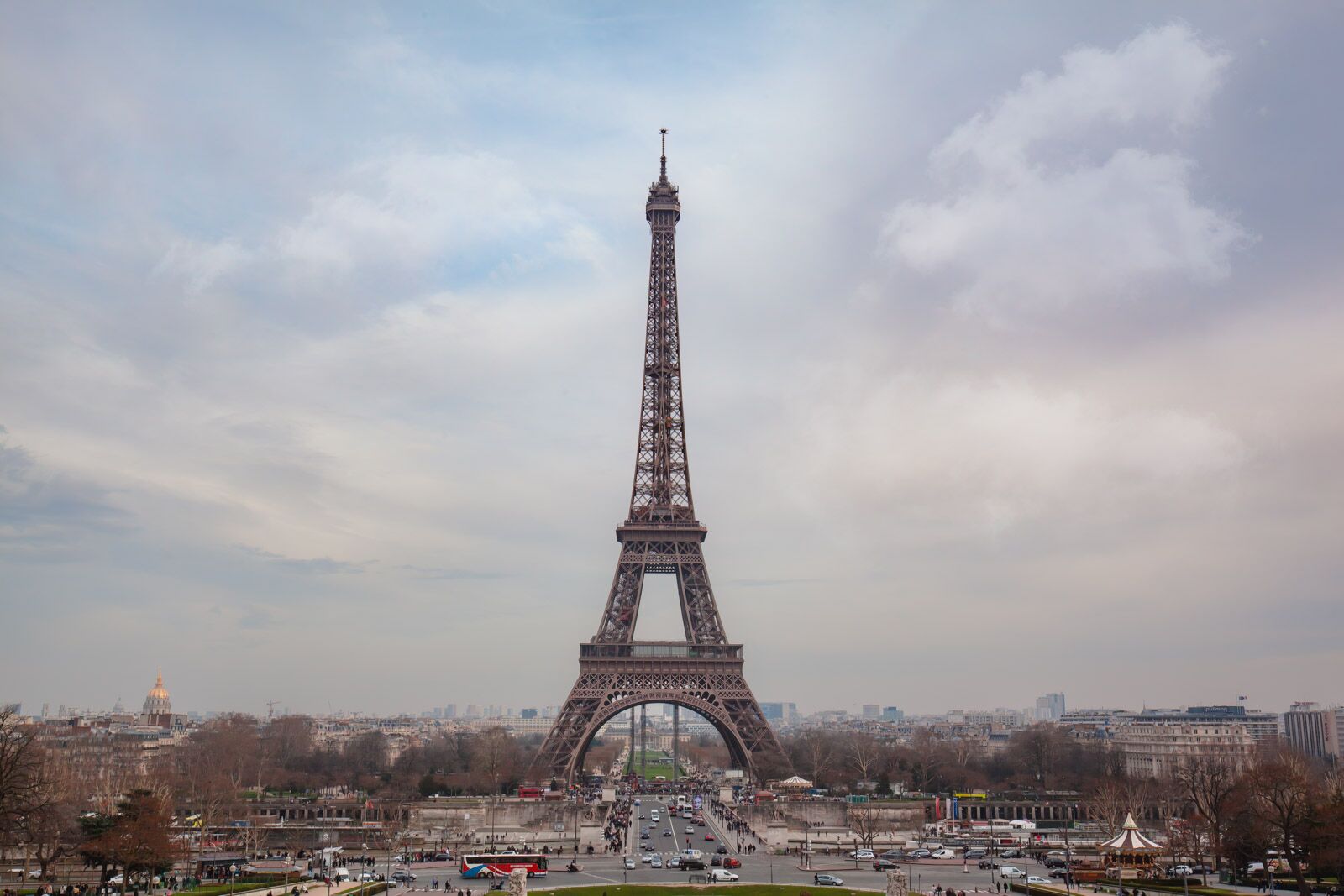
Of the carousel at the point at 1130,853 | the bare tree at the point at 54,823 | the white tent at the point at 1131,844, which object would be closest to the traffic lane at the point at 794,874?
the carousel at the point at 1130,853

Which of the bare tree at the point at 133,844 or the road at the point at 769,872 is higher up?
the bare tree at the point at 133,844

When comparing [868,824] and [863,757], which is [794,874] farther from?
[863,757]

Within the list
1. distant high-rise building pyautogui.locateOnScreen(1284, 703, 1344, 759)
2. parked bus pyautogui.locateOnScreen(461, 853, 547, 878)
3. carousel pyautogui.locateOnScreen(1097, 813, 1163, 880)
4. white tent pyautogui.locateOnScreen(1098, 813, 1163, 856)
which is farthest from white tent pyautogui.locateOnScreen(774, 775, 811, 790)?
distant high-rise building pyautogui.locateOnScreen(1284, 703, 1344, 759)

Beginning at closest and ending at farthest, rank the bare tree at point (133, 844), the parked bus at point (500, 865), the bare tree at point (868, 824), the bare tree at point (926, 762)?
the bare tree at point (133, 844) → the parked bus at point (500, 865) → the bare tree at point (868, 824) → the bare tree at point (926, 762)

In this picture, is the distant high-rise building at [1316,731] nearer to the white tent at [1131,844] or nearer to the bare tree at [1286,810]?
the bare tree at [1286,810]

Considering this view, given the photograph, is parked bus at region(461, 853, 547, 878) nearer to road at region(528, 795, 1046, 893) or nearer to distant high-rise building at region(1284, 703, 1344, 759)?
road at region(528, 795, 1046, 893)

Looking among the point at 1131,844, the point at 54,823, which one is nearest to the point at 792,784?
the point at 1131,844
